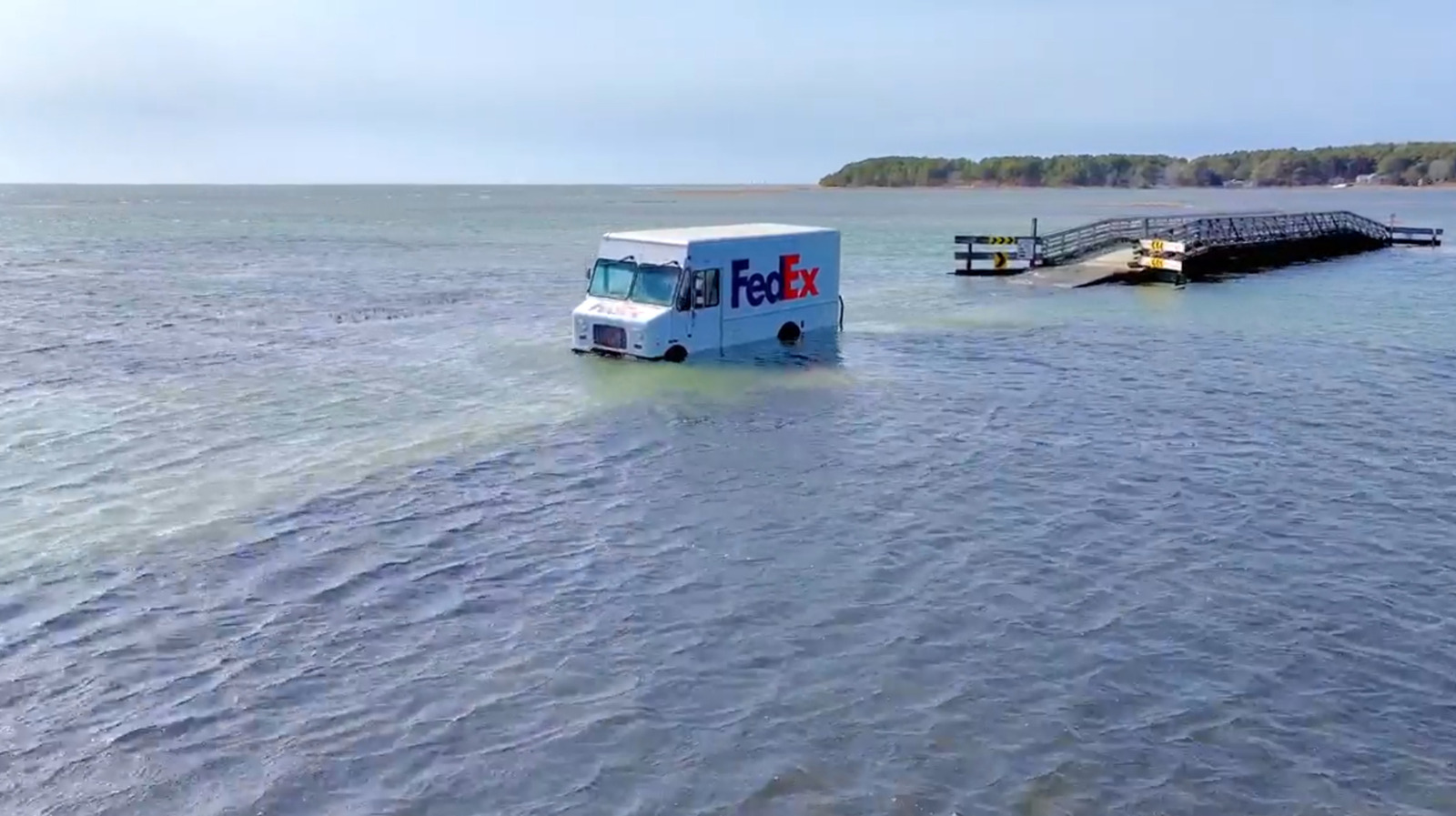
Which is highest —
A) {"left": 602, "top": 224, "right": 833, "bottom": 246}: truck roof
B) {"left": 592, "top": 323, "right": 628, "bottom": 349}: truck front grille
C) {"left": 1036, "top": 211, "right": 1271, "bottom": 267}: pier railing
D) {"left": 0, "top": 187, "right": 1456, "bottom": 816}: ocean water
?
{"left": 602, "top": 224, "right": 833, "bottom": 246}: truck roof

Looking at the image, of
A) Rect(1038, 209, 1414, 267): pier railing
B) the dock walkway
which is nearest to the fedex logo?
the dock walkway

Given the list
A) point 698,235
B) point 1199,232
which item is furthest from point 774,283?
point 1199,232

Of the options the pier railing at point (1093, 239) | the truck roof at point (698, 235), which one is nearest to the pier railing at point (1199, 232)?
the pier railing at point (1093, 239)

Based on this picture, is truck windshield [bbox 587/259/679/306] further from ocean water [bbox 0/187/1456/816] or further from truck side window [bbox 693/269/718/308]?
ocean water [bbox 0/187/1456/816]

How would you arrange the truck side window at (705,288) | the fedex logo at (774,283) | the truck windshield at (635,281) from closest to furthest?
the truck windshield at (635,281) < the truck side window at (705,288) < the fedex logo at (774,283)

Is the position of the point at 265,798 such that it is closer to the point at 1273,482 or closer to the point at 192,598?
the point at 192,598

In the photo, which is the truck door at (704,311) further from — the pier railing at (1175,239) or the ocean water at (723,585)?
the pier railing at (1175,239)
